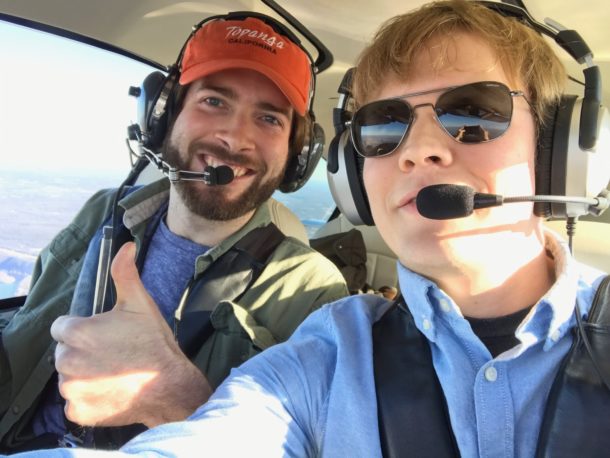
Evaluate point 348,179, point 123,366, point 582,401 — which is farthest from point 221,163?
point 582,401

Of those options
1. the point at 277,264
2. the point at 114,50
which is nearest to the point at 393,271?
the point at 277,264

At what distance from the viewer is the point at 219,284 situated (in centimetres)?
147

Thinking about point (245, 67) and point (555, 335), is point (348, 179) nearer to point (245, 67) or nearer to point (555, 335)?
point (555, 335)

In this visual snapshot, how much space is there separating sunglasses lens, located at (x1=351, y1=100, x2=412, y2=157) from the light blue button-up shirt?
0.89ft

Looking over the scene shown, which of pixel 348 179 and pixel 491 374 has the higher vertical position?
pixel 348 179

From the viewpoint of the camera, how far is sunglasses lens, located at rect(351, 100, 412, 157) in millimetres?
936

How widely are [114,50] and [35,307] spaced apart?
128 centimetres

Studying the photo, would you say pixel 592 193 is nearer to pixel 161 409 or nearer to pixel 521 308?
pixel 521 308

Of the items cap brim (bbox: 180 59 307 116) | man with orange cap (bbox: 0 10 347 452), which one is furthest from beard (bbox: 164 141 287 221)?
cap brim (bbox: 180 59 307 116)

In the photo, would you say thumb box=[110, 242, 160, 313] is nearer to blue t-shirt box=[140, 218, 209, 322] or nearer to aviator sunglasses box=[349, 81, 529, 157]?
blue t-shirt box=[140, 218, 209, 322]

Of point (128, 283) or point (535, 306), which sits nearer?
point (535, 306)

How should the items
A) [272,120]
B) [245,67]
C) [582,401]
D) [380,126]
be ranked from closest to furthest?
[582,401]
[380,126]
[245,67]
[272,120]

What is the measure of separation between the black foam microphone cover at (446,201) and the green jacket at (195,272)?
0.67 meters

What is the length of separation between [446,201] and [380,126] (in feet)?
0.82
